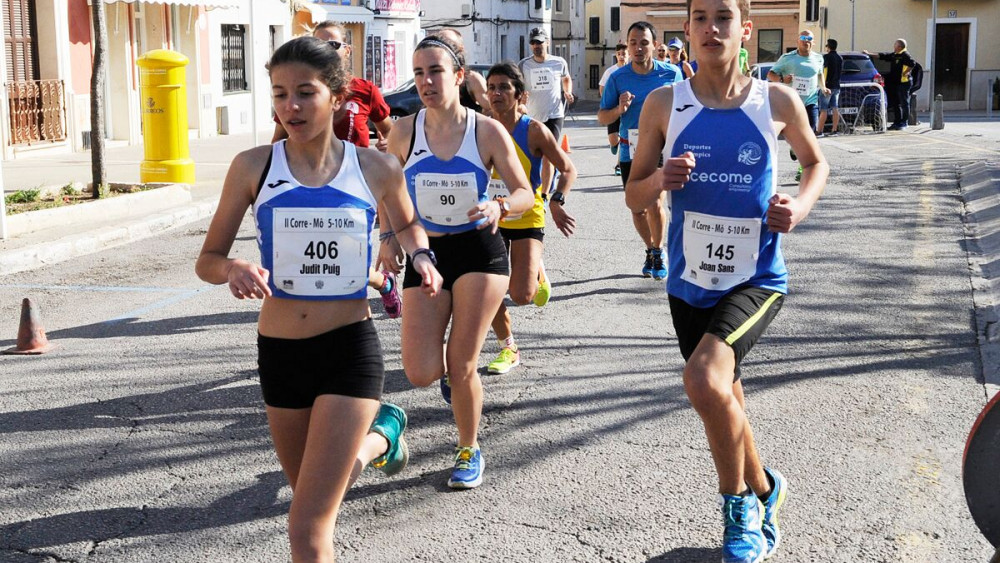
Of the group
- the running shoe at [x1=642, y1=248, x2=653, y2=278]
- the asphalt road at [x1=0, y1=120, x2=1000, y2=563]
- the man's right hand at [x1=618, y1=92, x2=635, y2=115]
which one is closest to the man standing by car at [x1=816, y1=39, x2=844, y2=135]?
the man's right hand at [x1=618, y1=92, x2=635, y2=115]

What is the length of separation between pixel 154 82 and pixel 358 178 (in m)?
12.7

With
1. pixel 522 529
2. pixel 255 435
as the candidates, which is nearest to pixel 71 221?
pixel 255 435

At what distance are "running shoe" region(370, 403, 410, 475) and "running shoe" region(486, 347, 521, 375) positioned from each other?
2200mm

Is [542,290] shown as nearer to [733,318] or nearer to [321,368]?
[733,318]

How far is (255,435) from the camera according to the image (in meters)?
5.60

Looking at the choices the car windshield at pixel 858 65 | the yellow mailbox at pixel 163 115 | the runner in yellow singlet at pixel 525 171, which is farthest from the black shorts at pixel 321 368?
the car windshield at pixel 858 65

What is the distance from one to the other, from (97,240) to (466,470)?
7877 millimetres

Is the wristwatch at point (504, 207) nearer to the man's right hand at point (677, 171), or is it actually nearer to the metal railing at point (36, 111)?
the man's right hand at point (677, 171)

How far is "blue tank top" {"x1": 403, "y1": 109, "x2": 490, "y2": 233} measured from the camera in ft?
16.8

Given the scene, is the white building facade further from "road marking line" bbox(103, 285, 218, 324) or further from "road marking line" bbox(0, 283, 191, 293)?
"road marking line" bbox(103, 285, 218, 324)

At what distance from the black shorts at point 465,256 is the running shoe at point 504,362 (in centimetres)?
160

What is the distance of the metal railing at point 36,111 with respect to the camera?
1948 centimetres

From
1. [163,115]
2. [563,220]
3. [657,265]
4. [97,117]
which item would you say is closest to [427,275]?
[563,220]

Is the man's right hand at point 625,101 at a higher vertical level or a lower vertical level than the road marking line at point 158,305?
higher
